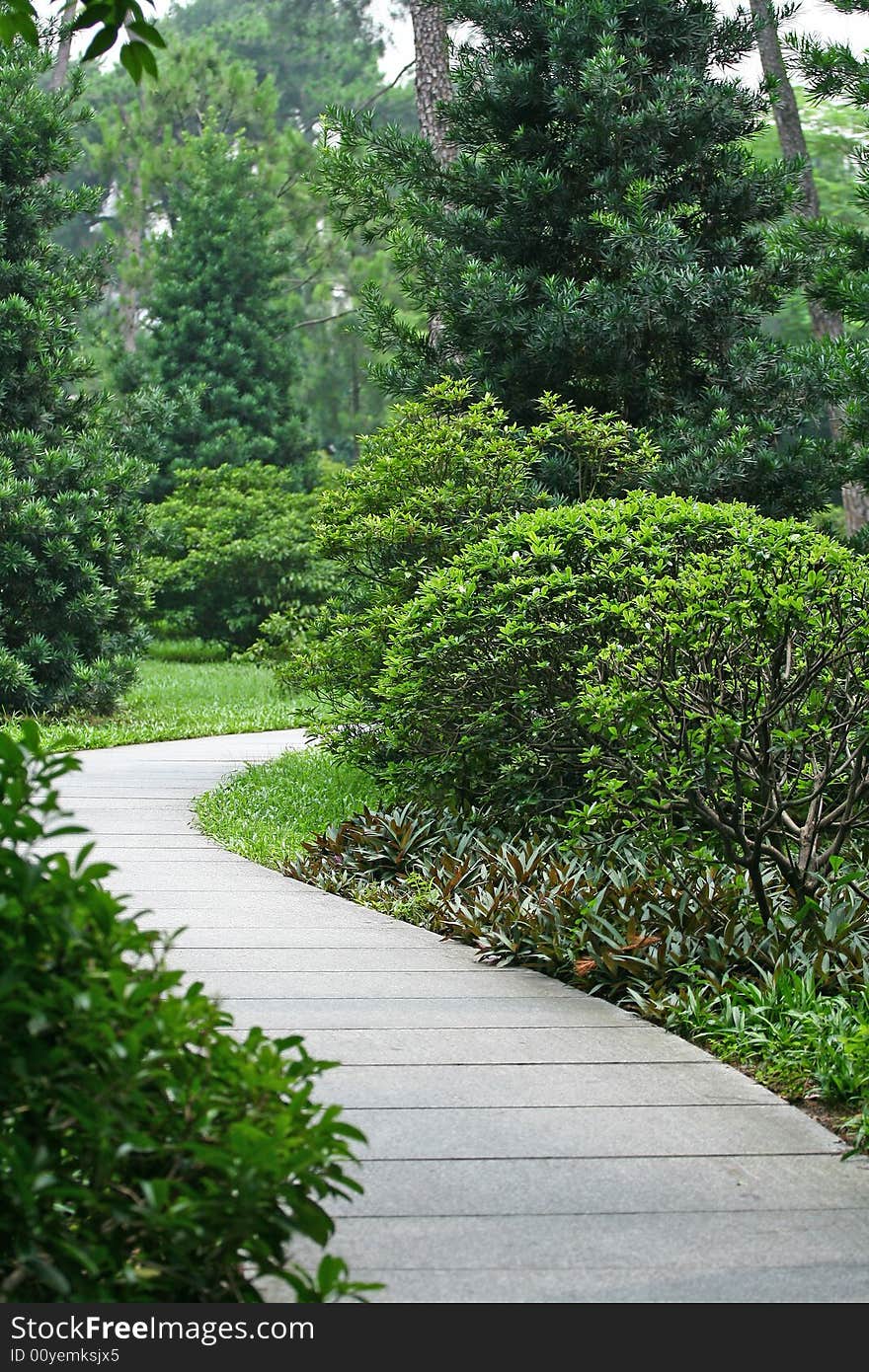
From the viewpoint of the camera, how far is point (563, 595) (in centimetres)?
598

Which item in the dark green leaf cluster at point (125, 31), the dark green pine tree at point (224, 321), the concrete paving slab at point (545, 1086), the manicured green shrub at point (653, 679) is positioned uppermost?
the dark green pine tree at point (224, 321)

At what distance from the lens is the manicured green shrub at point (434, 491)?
8133 millimetres

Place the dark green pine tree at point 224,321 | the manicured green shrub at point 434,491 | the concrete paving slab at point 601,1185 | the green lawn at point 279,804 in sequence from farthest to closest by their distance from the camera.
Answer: the dark green pine tree at point 224,321 → the manicured green shrub at point 434,491 → the green lawn at point 279,804 → the concrete paving slab at point 601,1185

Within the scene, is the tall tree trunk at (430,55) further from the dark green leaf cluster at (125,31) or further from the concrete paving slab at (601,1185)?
the concrete paving slab at (601,1185)

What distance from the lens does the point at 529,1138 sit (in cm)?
351

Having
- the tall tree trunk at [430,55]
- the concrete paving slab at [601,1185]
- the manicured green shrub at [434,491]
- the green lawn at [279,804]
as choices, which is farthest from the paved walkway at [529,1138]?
the tall tree trunk at [430,55]

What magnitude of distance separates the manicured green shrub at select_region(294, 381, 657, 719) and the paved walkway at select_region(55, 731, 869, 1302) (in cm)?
281

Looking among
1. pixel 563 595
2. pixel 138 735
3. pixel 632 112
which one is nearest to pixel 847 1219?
pixel 563 595

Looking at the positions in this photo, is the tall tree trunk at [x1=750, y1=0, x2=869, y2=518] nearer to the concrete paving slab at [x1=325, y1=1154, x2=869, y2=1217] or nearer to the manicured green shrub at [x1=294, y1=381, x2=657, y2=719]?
the manicured green shrub at [x1=294, y1=381, x2=657, y2=719]

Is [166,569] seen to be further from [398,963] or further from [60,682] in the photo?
[398,963]

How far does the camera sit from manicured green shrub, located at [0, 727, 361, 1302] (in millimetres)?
2031

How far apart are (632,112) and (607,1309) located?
8.23 metres

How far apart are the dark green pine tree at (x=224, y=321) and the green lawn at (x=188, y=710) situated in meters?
7.13

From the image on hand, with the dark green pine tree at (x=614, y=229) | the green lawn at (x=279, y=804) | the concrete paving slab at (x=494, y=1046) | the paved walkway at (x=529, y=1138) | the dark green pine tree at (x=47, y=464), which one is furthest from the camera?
the dark green pine tree at (x=47, y=464)
